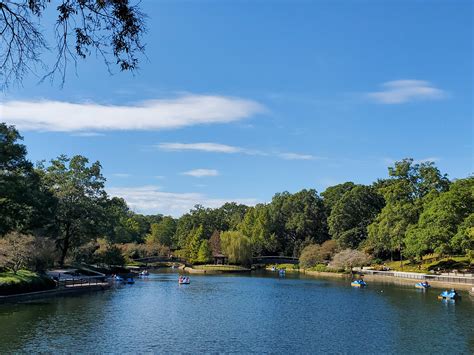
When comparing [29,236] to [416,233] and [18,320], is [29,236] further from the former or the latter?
[416,233]

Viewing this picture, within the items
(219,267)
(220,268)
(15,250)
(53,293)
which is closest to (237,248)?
(219,267)

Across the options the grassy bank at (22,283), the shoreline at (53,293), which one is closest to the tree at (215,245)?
the shoreline at (53,293)

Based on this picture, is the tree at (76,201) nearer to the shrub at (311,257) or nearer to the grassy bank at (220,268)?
the grassy bank at (220,268)

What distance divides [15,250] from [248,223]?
75699mm

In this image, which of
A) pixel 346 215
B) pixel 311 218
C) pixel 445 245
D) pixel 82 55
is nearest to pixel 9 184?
pixel 82 55

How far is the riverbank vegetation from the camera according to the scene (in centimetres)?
3934

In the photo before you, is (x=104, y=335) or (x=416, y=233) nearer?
(x=104, y=335)

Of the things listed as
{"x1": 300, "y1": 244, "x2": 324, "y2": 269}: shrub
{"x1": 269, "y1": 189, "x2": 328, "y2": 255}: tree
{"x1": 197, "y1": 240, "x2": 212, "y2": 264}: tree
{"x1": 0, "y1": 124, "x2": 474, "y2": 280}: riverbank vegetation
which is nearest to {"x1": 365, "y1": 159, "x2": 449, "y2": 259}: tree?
{"x1": 0, "y1": 124, "x2": 474, "y2": 280}: riverbank vegetation

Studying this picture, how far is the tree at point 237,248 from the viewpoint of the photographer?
91000 millimetres

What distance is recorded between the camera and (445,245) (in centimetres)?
5562

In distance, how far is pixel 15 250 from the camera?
38.5 m

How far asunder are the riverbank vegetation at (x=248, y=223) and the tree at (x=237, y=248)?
0.65 feet

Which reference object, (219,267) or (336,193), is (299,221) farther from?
(219,267)

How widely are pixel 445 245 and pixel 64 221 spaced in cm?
4564
